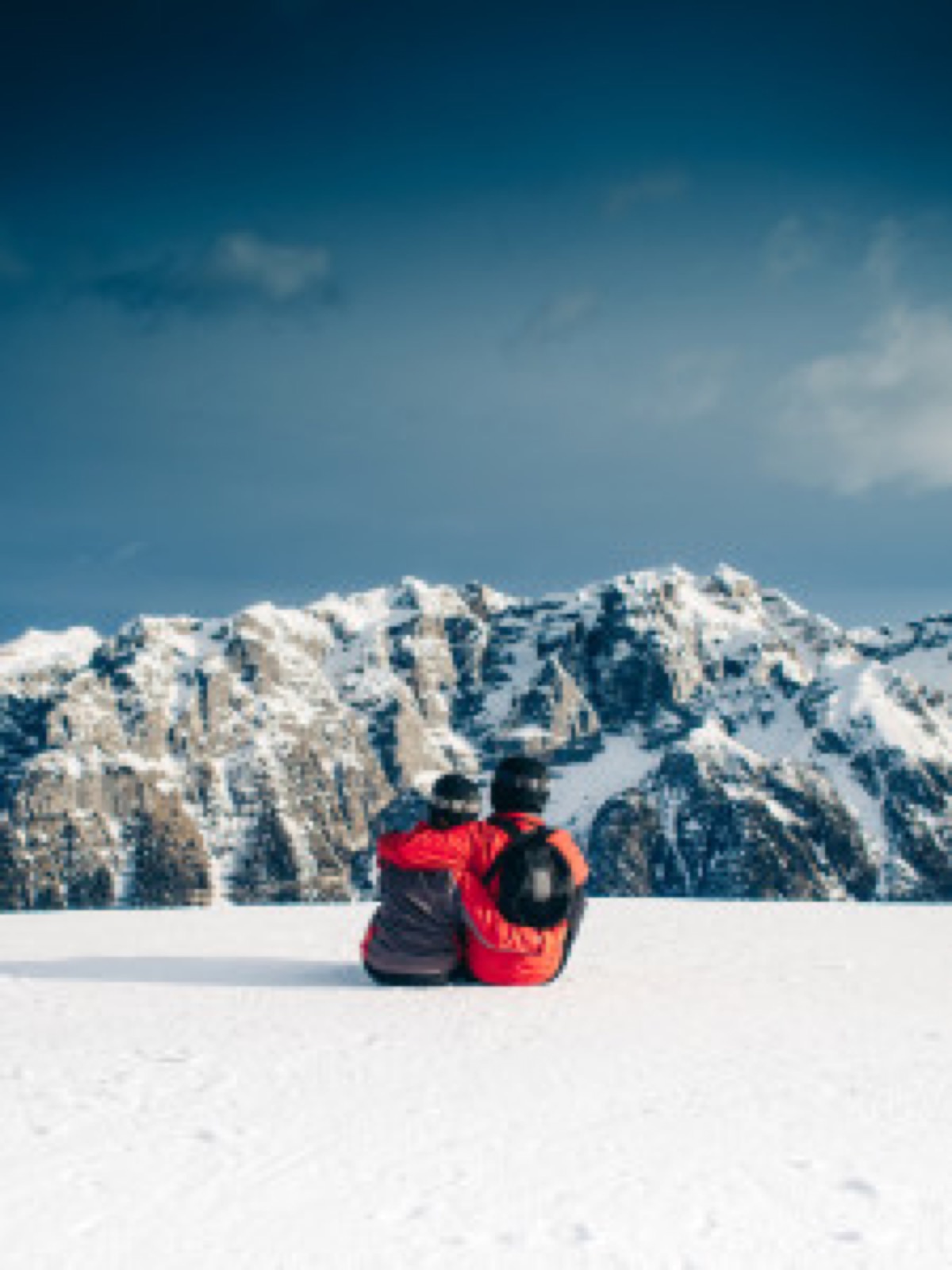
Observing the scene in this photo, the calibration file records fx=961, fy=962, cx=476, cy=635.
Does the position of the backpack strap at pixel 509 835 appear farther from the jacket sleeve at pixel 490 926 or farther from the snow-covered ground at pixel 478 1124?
the snow-covered ground at pixel 478 1124

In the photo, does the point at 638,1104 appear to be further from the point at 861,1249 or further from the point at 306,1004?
the point at 306,1004

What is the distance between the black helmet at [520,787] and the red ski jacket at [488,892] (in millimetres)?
201

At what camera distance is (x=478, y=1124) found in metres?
4.66

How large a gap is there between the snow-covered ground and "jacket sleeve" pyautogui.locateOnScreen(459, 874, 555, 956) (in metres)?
0.43

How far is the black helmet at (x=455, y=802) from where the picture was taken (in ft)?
28.7

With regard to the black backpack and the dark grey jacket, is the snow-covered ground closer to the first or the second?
the dark grey jacket

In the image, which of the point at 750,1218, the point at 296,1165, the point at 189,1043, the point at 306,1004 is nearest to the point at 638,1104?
the point at 750,1218

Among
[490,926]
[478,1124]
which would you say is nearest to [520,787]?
[490,926]

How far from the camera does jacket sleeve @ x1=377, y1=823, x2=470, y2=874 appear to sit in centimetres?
841

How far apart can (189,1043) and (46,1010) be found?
6.85ft

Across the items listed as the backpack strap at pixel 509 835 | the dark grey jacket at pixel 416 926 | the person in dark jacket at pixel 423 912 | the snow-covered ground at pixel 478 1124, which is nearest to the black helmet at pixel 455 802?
the person in dark jacket at pixel 423 912

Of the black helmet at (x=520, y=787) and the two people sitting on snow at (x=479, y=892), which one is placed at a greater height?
the black helmet at (x=520, y=787)

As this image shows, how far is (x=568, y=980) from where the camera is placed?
30.2 feet

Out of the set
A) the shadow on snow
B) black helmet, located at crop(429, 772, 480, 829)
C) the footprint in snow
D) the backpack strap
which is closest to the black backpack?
the backpack strap
